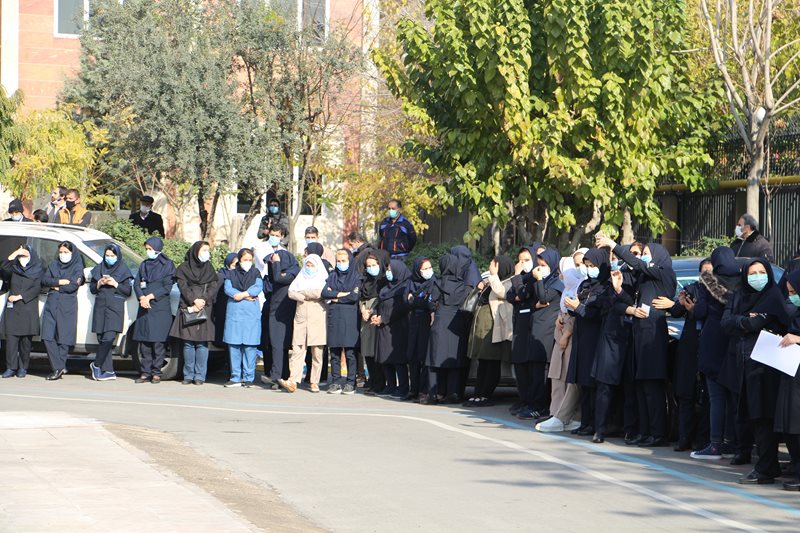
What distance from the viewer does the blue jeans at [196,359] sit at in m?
17.8

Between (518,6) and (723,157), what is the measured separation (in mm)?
6370

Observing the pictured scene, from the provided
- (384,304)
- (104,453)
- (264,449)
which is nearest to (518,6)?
(384,304)

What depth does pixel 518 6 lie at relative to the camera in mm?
19359

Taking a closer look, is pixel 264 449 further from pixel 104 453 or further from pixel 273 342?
pixel 273 342

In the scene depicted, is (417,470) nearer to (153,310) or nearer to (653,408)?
(653,408)

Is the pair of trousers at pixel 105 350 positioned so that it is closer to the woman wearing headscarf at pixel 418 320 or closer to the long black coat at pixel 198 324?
the long black coat at pixel 198 324

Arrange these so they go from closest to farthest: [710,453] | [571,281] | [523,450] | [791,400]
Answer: [791,400] < [710,453] < [523,450] < [571,281]

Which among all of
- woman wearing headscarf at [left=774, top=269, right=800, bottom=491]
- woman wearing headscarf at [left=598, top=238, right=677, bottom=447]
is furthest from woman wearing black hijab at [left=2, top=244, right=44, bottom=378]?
woman wearing headscarf at [left=774, top=269, right=800, bottom=491]

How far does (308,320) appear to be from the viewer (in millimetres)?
17172

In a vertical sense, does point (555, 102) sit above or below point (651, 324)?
above

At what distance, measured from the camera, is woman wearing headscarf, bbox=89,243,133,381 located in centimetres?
1764

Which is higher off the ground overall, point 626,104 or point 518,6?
point 518,6

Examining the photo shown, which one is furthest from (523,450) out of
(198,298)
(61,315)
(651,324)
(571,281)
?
(61,315)

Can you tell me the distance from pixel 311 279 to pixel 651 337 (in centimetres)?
598
